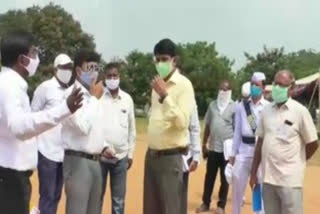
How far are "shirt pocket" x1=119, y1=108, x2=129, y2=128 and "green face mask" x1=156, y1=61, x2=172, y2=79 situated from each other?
1.96 m

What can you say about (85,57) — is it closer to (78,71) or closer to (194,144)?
(78,71)

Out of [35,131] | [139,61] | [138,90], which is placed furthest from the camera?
[139,61]

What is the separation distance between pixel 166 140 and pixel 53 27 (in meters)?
60.4

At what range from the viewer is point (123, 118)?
9.21 m

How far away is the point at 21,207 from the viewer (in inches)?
209

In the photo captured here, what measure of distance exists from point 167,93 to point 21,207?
225cm

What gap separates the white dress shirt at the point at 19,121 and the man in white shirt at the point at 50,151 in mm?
3124

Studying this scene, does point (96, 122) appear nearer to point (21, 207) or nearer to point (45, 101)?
point (45, 101)

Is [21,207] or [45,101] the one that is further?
[45,101]

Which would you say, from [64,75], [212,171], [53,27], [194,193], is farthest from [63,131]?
[53,27]

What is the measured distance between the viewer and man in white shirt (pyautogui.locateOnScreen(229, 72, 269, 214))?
31.2 feet

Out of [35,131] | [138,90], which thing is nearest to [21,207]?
[35,131]

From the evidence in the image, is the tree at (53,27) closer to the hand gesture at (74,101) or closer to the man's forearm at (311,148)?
the man's forearm at (311,148)

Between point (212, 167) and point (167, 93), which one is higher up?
point (167, 93)
